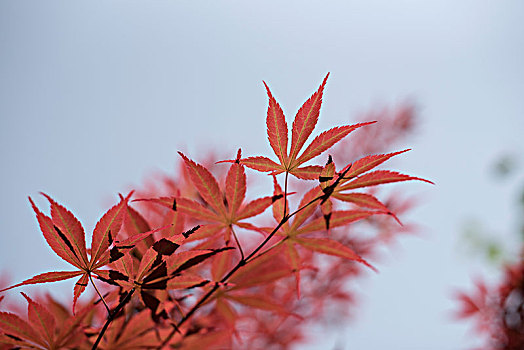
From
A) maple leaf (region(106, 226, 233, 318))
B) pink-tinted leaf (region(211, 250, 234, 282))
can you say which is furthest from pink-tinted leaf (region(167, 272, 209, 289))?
pink-tinted leaf (region(211, 250, 234, 282))

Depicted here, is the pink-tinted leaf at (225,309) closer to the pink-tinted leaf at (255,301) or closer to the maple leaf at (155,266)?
the pink-tinted leaf at (255,301)

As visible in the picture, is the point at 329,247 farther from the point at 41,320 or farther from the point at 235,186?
the point at 41,320

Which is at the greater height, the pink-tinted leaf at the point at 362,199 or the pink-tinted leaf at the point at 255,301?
the pink-tinted leaf at the point at 362,199

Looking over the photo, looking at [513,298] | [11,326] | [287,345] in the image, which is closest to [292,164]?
[11,326]

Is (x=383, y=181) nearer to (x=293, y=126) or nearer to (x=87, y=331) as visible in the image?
(x=293, y=126)

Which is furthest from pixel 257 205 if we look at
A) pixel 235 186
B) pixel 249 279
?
pixel 249 279

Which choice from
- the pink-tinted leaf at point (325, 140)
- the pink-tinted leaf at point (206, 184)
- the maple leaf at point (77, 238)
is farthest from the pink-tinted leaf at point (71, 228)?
the pink-tinted leaf at point (325, 140)
